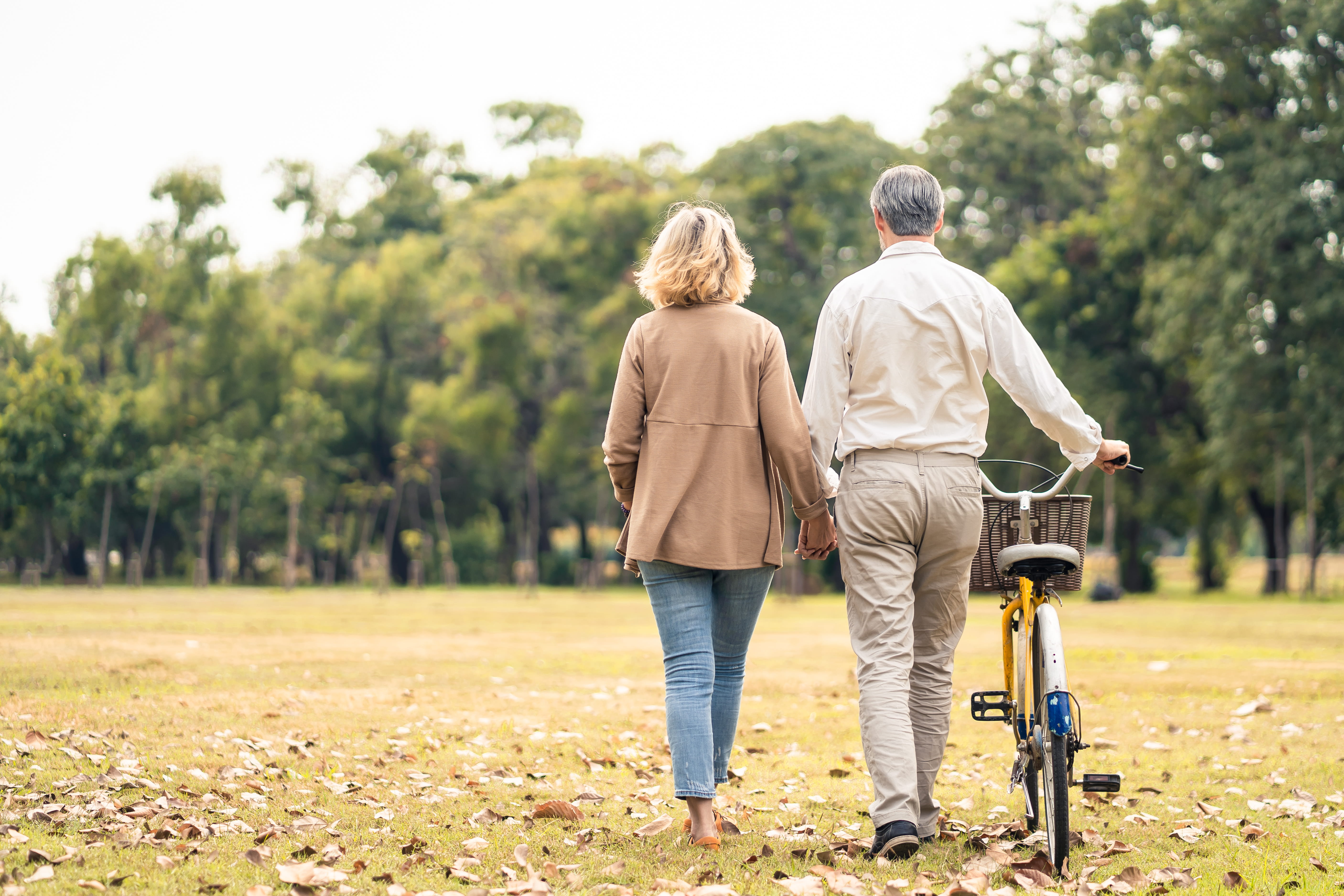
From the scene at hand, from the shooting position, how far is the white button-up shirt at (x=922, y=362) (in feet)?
14.4

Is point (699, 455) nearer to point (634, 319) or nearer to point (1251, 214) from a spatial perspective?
point (1251, 214)

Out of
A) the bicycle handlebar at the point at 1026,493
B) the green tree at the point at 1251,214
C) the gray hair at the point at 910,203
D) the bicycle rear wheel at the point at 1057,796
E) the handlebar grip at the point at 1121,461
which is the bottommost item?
the bicycle rear wheel at the point at 1057,796

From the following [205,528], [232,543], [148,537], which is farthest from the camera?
[232,543]

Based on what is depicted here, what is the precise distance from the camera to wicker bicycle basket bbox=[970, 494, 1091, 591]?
4.38m

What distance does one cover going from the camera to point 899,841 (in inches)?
165

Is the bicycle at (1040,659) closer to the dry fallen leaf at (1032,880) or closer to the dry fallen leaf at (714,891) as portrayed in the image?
the dry fallen leaf at (1032,880)

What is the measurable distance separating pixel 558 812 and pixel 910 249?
243cm

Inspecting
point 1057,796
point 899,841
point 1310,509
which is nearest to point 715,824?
point 899,841

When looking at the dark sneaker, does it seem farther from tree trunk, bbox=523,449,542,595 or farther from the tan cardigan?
tree trunk, bbox=523,449,542,595

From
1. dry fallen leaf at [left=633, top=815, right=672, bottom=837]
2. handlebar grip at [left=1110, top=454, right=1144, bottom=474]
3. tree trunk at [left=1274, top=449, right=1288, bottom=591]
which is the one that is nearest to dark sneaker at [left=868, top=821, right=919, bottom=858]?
dry fallen leaf at [left=633, top=815, right=672, bottom=837]

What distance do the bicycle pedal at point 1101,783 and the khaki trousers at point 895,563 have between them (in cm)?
53

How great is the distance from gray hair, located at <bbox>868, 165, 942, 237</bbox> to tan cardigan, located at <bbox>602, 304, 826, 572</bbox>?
59 centimetres

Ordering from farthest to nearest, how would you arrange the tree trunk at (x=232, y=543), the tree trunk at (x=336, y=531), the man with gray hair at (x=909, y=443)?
1. the tree trunk at (x=336, y=531)
2. the tree trunk at (x=232, y=543)
3. the man with gray hair at (x=909, y=443)

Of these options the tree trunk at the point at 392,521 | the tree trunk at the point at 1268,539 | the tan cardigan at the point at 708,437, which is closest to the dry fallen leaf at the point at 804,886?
the tan cardigan at the point at 708,437
